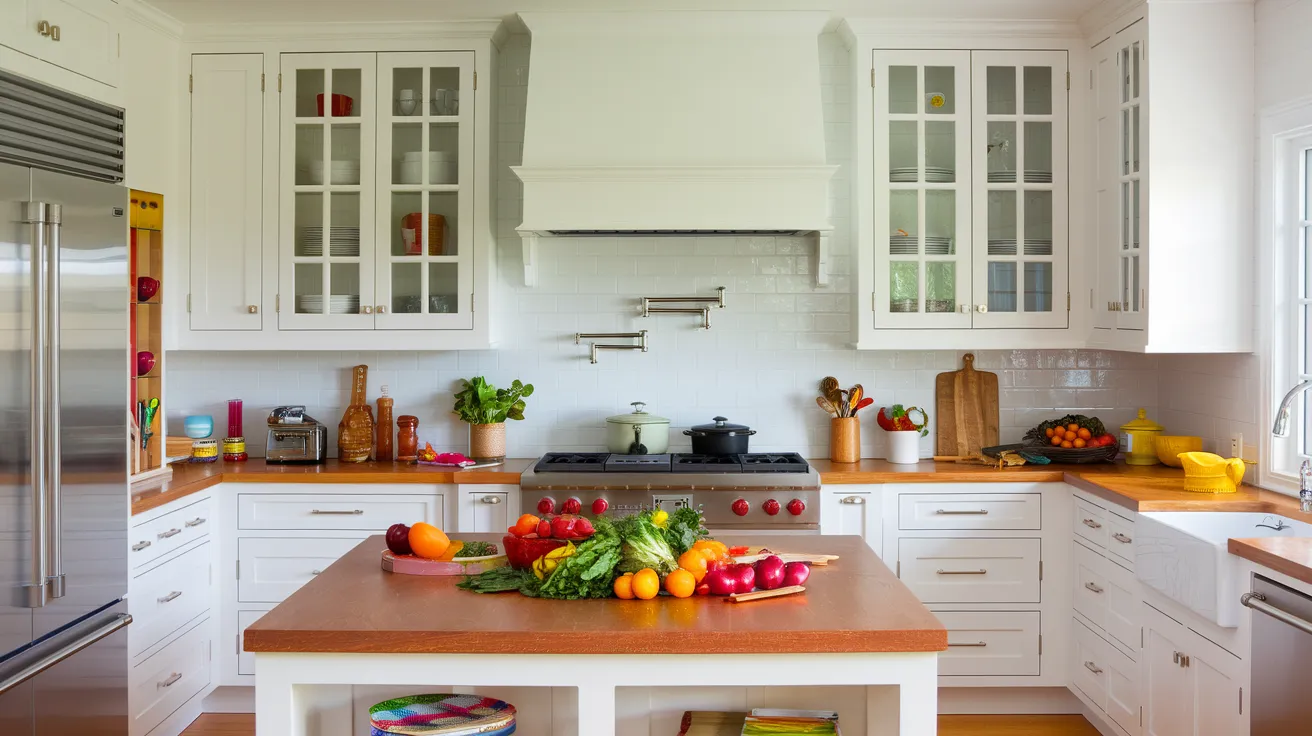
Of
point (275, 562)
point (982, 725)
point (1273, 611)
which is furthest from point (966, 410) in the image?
point (275, 562)

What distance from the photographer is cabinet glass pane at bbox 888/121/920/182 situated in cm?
466

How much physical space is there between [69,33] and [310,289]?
1.35 meters

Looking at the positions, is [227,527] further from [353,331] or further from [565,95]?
[565,95]

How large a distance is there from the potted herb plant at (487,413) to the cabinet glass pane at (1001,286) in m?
2.11

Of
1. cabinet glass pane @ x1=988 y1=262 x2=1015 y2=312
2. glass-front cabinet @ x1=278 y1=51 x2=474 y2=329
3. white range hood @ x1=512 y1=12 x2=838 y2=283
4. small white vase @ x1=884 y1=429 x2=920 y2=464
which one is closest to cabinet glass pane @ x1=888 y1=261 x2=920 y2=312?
cabinet glass pane @ x1=988 y1=262 x2=1015 y2=312

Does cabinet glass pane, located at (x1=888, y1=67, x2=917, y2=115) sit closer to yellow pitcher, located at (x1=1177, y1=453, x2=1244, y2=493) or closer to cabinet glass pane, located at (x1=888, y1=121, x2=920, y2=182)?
cabinet glass pane, located at (x1=888, y1=121, x2=920, y2=182)

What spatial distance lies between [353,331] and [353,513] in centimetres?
80

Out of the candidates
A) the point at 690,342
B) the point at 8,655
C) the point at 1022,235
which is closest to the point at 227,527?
the point at 8,655

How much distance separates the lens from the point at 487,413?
4.82 metres

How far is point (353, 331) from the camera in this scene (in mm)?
4672

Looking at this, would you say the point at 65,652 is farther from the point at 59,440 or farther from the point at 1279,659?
the point at 1279,659

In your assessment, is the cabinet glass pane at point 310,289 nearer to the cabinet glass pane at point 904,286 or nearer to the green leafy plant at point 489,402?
the green leafy plant at point 489,402

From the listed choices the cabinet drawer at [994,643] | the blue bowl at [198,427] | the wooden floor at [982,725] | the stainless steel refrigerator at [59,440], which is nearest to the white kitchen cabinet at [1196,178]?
the cabinet drawer at [994,643]

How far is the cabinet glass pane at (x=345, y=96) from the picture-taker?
15.4 feet
